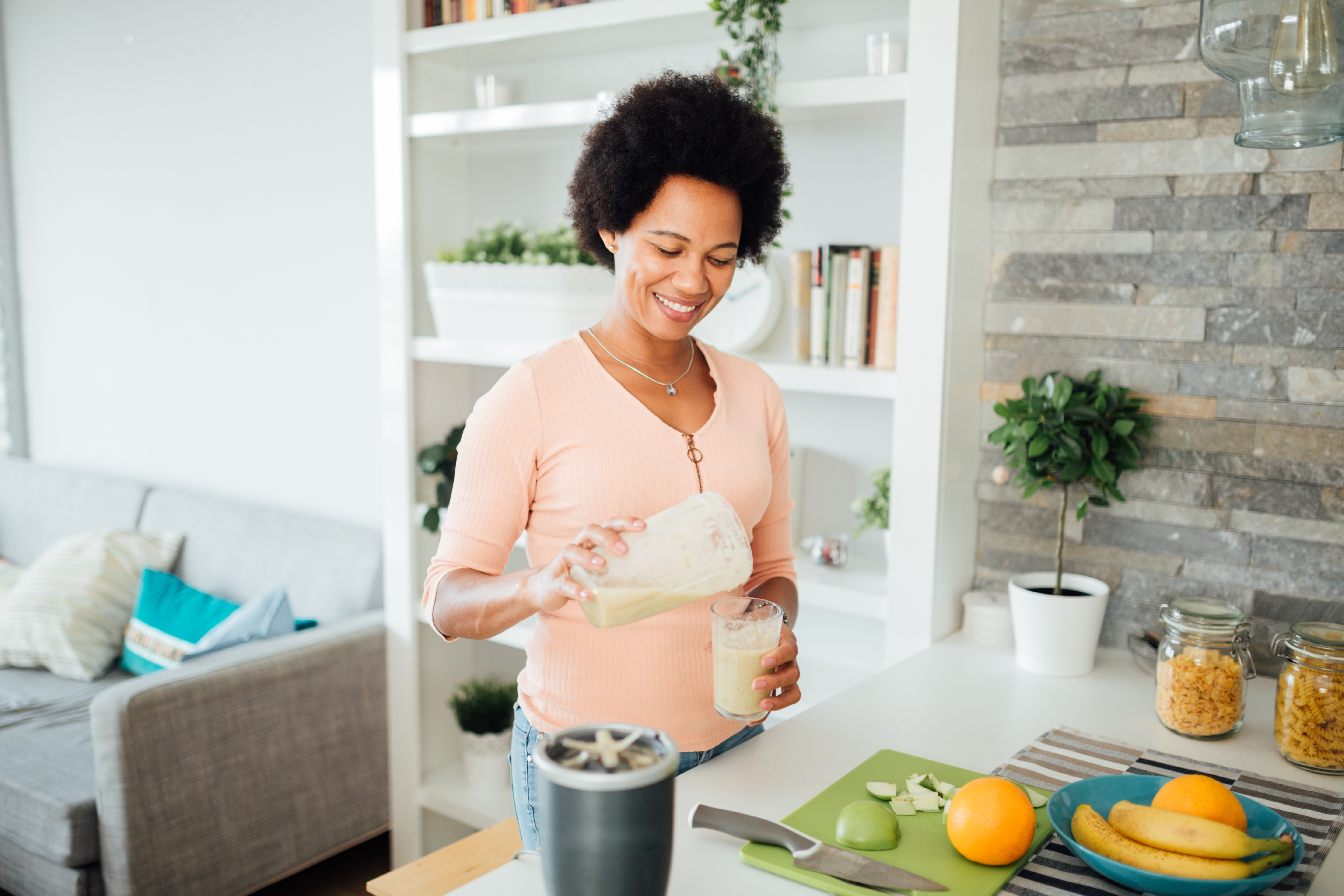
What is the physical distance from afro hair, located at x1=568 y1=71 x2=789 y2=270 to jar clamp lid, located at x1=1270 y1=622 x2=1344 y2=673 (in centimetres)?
87

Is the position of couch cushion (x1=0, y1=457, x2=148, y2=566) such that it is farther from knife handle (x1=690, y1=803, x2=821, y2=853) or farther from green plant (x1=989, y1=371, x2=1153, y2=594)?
knife handle (x1=690, y1=803, x2=821, y2=853)

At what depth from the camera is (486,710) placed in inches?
101

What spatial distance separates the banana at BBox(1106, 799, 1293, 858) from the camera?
0.92 meters

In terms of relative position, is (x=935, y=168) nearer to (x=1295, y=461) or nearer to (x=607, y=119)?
(x=607, y=119)

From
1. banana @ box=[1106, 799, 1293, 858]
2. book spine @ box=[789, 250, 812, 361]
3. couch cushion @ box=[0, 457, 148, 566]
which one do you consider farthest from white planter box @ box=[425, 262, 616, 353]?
couch cushion @ box=[0, 457, 148, 566]

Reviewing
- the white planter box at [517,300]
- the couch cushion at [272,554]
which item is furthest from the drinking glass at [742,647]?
the couch cushion at [272,554]

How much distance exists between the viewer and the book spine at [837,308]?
1982 millimetres

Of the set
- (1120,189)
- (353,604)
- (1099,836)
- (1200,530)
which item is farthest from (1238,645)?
(353,604)

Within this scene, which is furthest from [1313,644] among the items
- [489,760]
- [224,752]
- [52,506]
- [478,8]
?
[52,506]

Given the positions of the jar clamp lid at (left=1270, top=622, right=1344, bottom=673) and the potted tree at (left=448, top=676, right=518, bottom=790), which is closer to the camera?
the jar clamp lid at (left=1270, top=622, right=1344, bottom=673)

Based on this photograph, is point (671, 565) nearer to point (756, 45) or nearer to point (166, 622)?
point (756, 45)

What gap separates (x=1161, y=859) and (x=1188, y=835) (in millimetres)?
32

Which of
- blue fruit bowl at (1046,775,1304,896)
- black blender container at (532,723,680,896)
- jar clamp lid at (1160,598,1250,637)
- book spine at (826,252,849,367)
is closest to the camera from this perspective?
black blender container at (532,723,680,896)

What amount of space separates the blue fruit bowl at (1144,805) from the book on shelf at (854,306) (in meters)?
0.94
